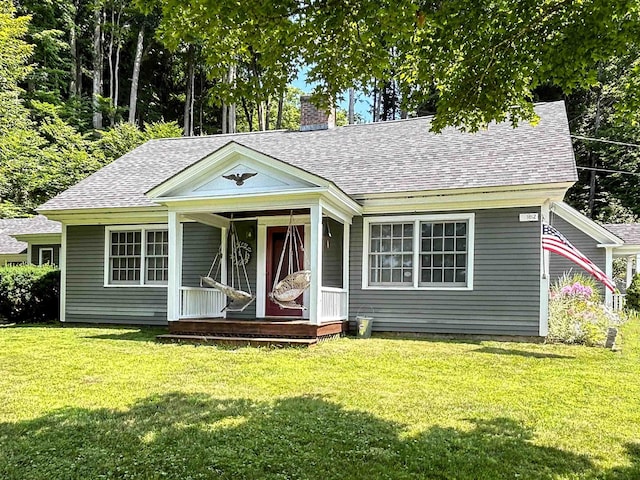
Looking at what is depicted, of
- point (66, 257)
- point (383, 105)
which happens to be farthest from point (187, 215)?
point (383, 105)

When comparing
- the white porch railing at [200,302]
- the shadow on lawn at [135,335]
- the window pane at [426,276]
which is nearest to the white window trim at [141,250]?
Result: the shadow on lawn at [135,335]

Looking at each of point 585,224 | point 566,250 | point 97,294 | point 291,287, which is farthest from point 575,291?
point 97,294

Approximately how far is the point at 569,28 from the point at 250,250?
783cm

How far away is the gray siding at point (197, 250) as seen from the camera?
1110 cm

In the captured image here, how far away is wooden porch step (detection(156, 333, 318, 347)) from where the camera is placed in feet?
26.8

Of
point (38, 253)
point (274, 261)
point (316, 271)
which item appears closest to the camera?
point (316, 271)

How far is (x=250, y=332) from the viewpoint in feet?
28.4

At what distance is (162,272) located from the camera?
11.4 m

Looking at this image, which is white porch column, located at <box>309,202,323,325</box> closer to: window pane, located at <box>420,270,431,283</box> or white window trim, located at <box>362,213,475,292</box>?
white window trim, located at <box>362,213,475,292</box>

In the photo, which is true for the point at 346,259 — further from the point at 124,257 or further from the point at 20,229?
the point at 20,229

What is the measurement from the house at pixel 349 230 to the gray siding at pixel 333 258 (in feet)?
0.08

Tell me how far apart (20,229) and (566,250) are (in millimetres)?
16906

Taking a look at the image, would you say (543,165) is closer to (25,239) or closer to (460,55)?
(460,55)

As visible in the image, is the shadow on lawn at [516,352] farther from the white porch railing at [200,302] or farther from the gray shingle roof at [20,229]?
the gray shingle roof at [20,229]
